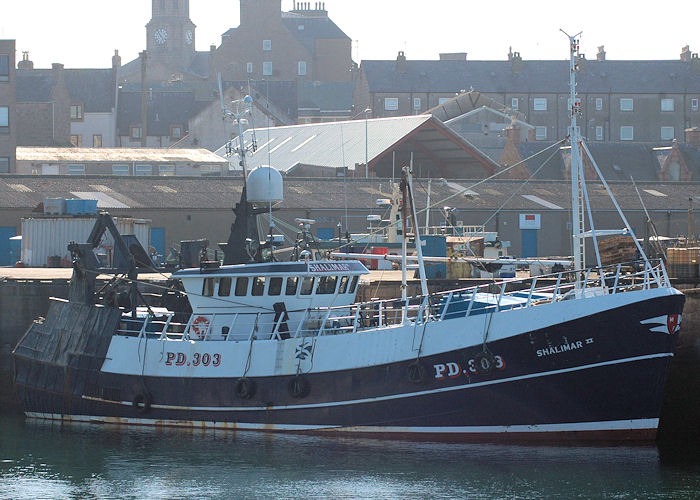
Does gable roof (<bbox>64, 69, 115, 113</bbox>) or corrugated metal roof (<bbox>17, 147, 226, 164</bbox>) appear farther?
gable roof (<bbox>64, 69, 115, 113</bbox>)

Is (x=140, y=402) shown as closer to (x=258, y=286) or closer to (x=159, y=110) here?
(x=258, y=286)

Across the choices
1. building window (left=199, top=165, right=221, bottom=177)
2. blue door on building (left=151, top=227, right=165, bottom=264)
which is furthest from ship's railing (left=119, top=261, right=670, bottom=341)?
building window (left=199, top=165, right=221, bottom=177)

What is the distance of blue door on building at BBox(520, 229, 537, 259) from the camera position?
187 ft

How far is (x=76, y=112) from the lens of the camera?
112188 millimetres

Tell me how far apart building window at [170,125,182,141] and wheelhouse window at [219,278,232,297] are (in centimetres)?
8446

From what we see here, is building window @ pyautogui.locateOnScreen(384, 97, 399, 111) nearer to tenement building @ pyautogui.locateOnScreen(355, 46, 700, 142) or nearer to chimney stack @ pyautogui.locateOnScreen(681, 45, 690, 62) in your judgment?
tenement building @ pyautogui.locateOnScreen(355, 46, 700, 142)

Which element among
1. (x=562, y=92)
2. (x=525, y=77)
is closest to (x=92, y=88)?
(x=525, y=77)

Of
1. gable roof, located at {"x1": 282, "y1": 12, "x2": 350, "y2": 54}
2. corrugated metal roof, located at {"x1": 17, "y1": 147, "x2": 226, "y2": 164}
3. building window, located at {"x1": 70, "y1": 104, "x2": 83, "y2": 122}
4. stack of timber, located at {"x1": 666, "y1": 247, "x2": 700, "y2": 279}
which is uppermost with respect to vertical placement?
gable roof, located at {"x1": 282, "y1": 12, "x2": 350, "y2": 54}

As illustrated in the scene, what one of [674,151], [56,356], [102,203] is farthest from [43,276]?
[674,151]

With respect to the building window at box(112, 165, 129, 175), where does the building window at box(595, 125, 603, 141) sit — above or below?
above

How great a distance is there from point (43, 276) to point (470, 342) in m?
18.4

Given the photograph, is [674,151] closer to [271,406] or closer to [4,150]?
[4,150]

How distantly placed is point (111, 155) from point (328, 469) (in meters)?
58.4

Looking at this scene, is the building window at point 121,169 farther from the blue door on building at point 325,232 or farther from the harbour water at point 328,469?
the harbour water at point 328,469
